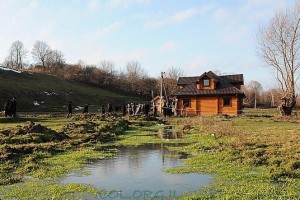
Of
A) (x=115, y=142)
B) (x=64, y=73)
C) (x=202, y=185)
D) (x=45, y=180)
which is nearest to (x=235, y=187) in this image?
(x=202, y=185)

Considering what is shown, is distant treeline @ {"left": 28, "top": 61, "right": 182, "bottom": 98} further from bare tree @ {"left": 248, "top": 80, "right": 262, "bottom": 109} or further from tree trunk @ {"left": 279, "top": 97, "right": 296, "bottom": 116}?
tree trunk @ {"left": 279, "top": 97, "right": 296, "bottom": 116}

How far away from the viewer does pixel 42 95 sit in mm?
68500

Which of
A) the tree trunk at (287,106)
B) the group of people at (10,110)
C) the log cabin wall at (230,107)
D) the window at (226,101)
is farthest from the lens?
the window at (226,101)

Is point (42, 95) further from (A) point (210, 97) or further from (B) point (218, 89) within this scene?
(B) point (218, 89)

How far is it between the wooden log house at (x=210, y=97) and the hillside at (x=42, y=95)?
20.4 metres

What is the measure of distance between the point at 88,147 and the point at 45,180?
715 cm

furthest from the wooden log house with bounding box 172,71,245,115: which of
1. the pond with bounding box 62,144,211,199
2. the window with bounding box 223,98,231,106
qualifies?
the pond with bounding box 62,144,211,199

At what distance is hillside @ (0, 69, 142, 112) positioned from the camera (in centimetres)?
5981

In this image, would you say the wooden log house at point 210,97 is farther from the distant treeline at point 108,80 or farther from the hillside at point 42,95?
the distant treeline at point 108,80

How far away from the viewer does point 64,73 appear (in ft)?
346

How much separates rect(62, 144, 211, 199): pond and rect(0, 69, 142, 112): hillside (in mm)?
45017

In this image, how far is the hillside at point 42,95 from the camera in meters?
59.8

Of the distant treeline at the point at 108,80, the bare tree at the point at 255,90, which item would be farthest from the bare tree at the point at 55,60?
the bare tree at the point at 255,90

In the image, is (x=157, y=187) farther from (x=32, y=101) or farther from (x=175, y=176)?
(x=32, y=101)
